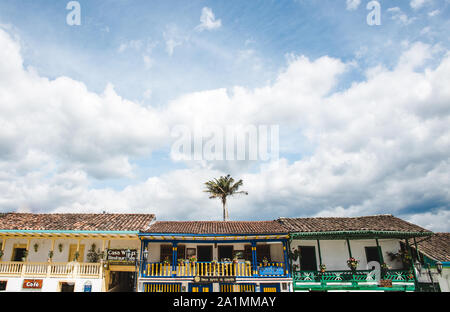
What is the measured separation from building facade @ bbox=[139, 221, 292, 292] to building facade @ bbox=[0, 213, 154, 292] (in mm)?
1370

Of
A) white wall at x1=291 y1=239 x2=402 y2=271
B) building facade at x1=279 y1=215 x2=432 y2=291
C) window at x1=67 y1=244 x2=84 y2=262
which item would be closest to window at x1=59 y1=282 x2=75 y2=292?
window at x1=67 y1=244 x2=84 y2=262

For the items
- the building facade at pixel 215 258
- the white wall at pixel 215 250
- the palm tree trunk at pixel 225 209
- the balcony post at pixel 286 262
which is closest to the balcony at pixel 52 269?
the building facade at pixel 215 258

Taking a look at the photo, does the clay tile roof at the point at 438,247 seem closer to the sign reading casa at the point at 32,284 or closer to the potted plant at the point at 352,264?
the potted plant at the point at 352,264

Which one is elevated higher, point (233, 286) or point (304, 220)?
point (304, 220)

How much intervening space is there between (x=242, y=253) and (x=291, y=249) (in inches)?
136

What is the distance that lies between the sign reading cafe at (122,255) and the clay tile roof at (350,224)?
10558 mm

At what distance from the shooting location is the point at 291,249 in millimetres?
19078

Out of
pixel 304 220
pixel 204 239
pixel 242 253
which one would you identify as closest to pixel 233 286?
pixel 242 253

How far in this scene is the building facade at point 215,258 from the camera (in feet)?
58.9

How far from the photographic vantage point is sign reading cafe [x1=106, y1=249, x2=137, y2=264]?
17938 mm
